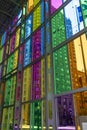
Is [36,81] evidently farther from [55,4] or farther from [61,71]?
[55,4]

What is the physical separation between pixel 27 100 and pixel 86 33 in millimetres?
2244

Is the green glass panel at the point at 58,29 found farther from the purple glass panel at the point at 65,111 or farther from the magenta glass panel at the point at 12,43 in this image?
the magenta glass panel at the point at 12,43

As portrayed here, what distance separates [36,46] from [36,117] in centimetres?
194

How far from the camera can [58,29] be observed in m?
4.03

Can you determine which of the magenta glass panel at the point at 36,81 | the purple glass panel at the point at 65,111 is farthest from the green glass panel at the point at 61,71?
the magenta glass panel at the point at 36,81

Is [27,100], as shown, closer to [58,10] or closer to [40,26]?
[40,26]

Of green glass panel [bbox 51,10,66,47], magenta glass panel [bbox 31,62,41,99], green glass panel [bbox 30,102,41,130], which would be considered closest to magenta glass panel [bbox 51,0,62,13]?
green glass panel [bbox 51,10,66,47]

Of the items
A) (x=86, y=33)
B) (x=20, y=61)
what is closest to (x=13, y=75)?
(x=20, y=61)

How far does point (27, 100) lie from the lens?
14.1ft

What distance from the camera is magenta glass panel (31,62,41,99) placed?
4.07 meters

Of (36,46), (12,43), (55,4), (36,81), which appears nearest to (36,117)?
(36,81)

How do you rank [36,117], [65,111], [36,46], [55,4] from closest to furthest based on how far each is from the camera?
1. [65,111]
2. [36,117]
3. [55,4]
4. [36,46]

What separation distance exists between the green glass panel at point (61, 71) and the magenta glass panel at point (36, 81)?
572 mm

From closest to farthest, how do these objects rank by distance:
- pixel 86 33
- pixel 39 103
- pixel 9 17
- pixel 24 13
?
pixel 86 33 < pixel 39 103 < pixel 24 13 < pixel 9 17
